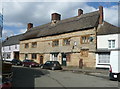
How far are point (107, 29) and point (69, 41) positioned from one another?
316 inches

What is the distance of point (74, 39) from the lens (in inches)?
1356

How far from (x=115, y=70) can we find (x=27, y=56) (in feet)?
111

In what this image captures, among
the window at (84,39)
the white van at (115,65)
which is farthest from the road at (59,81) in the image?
the window at (84,39)

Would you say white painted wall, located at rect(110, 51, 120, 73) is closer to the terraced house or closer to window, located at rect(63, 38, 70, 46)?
the terraced house

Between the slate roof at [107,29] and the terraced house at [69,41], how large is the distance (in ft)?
1.66

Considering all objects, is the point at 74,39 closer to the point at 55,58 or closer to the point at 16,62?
the point at 55,58

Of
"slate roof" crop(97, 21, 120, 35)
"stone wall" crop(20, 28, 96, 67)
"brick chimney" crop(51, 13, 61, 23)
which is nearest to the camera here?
"slate roof" crop(97, 21, 120, 35)

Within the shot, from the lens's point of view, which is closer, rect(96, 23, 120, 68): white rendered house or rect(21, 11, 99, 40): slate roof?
rect(96, 23, 120, 68): white rendered house

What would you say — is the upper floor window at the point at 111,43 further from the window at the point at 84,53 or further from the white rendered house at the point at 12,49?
the white rendered house at the point at 12,49

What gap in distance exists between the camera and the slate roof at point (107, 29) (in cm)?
2945

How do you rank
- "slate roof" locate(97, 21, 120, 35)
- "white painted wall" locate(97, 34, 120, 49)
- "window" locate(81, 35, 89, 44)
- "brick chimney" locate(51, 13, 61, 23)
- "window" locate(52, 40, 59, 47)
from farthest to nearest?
"brick chimney" locate(51, 13, 61, 23) < "window" locate(52, 40, 59, 47) < "window" locate(81, 35, 89, 44) < "slate roof" locate(97, 21, 120, 35) < "white painted wall" locate(97, 34, 120, 49)

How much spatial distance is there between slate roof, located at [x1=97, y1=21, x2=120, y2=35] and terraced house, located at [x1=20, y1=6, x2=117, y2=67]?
1.66ft

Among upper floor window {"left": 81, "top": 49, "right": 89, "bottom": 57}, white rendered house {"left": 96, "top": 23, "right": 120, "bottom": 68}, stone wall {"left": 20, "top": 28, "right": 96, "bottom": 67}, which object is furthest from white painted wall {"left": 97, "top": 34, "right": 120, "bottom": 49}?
upper floor window {"left": 81, "top": 49, "right": 89, "bottom": 57}

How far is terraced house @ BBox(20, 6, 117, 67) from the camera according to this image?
3152cm
